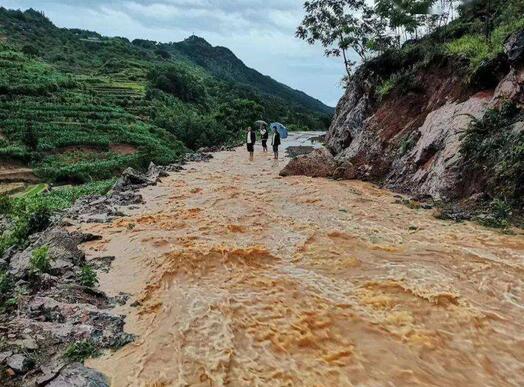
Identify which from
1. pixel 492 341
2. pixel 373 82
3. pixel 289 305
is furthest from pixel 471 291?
pixel 373 82

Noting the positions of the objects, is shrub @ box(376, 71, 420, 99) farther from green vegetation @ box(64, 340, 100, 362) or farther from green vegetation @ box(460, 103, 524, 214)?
green vegetation @ box(64, 340, 100, 362)

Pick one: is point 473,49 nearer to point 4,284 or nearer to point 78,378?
point 4,284

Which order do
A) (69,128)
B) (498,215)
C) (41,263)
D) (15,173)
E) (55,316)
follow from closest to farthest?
(55,316) < (41,263) < (498,215) < (15,173) < (69,128)

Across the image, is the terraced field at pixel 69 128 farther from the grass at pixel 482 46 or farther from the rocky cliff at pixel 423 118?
the grass at pixel 482 46

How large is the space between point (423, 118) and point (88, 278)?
12.8 metres

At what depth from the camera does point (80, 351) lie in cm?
554

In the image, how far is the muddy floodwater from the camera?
524 centimetres

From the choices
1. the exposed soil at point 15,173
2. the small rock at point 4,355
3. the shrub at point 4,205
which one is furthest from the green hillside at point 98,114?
the small rock at point 4,355

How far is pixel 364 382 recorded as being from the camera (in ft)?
16.5

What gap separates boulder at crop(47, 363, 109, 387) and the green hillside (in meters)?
25.2

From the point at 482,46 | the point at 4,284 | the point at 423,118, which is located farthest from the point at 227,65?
the point at 4,284

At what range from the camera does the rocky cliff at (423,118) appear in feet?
39.0

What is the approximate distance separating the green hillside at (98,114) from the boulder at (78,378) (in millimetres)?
25205

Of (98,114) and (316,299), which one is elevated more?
(98,114)
